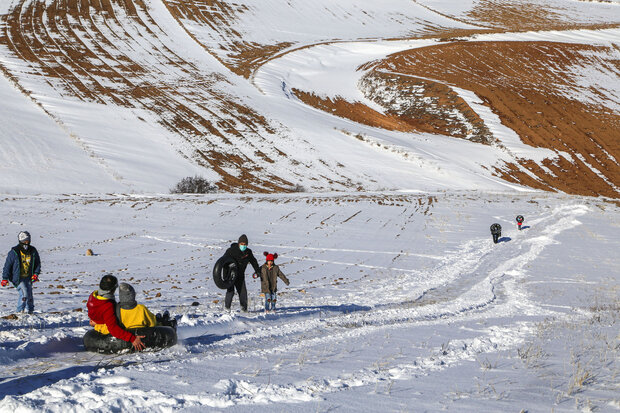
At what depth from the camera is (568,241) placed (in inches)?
1118

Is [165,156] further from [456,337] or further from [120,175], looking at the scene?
[456,337]

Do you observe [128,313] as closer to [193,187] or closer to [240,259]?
[240,259]

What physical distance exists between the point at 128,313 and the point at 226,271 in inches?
143

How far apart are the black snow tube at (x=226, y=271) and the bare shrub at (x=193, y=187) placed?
96.2ft

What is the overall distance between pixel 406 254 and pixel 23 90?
4686cm

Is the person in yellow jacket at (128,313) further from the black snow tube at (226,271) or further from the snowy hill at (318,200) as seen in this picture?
the black snow tube at (226,271)

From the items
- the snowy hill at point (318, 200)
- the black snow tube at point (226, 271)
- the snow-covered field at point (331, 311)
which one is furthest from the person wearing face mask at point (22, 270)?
the black snow tube at point (226, 271)

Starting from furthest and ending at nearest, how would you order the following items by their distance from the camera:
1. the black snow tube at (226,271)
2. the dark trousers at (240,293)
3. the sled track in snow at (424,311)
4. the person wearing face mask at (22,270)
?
1. the dark trousers at (240,293)
2. the black snow tube at (226,271)
3. the person wearing face mask at (22,270)
4. the sled track in snow at (424,311)

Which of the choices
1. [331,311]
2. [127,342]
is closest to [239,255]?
[331,311]

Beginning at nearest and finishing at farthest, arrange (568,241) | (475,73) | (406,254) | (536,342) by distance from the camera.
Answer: (536,342) < (406,254) < (568,241) < (475,73)

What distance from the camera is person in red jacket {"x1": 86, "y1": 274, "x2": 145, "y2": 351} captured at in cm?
856

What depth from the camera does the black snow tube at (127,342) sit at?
8.73 meters

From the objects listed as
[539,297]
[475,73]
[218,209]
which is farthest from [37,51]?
[539,297]

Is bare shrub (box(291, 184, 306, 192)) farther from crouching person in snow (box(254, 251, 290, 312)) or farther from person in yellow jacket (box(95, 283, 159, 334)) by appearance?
person in yellow jacket (box(95, 283, 159, 334))
